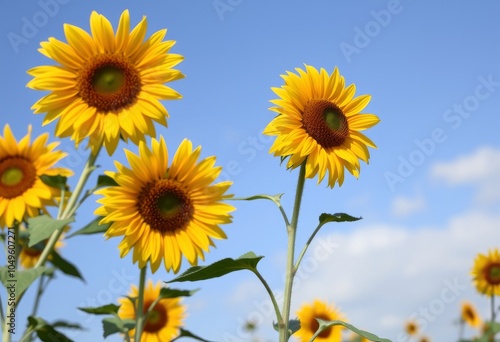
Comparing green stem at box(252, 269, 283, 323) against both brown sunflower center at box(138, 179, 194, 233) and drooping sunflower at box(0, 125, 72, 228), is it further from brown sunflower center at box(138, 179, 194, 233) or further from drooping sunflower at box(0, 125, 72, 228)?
drooping sunflower at box(0, 125, 72, 228)

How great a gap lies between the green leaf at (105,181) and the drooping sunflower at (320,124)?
1.04 meters

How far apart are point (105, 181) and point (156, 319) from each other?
241 centimetres

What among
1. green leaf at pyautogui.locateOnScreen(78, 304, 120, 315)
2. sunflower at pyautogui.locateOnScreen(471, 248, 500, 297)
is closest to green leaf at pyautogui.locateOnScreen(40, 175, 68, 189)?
green leaf at pyautogui.locateOnScreen(78, 304, 120, 315)

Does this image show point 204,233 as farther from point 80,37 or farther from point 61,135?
point 80,37

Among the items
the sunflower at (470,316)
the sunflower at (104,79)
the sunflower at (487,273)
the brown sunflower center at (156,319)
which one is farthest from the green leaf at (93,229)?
the sunflower at (470,316)

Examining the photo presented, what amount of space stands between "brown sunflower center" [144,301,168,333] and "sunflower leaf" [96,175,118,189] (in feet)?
7.34

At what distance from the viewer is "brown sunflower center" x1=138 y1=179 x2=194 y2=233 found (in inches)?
151

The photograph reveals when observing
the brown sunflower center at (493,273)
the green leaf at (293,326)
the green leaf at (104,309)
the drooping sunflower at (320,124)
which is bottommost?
the green leaf at (104,309)

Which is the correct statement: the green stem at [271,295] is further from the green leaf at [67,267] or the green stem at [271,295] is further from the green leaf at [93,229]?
the green leaf at [67,267]

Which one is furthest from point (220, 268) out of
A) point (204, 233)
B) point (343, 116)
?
point (343, 116)

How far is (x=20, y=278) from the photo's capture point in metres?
3.68

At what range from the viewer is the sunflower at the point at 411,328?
50.8 ft

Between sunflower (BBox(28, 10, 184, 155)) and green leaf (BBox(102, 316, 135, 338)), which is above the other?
sunflower (BBox(28, 10, 184, 155))

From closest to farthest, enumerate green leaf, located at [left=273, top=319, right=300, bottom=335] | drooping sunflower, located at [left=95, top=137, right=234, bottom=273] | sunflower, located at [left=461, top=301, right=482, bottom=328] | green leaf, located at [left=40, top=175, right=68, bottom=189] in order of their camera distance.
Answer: green leaf, located at [left=273, top=319, right=300, bottom=335]
drooping sunflower, located at [left=95, top=137, right=234, bottom=273]
green leaf, located at [left=40, top=175, right=68, bottom=189]
sunflower, located at [left=461, top=301, right=482, bottom=328]
